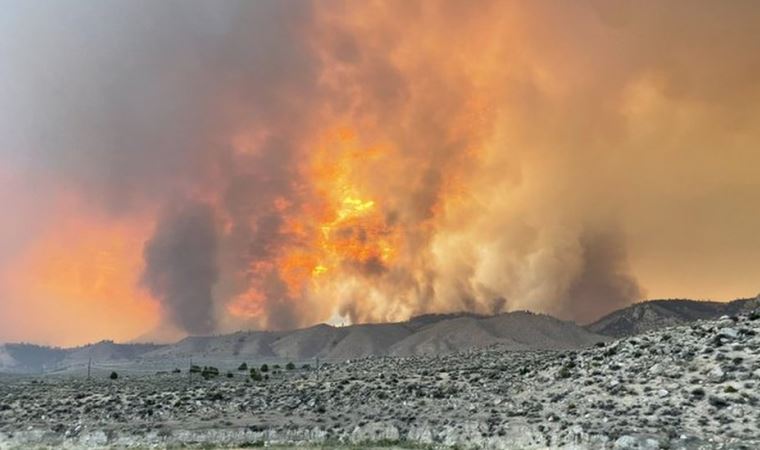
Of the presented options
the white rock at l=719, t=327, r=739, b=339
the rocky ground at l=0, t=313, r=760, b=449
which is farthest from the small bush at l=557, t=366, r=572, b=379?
the white rock at l=719, t=327, r=739, b=339

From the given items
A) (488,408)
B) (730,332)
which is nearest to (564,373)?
(488,408)

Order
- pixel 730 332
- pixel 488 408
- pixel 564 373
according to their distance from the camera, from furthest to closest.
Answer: pixel 564 373 → pixel 488 408 → pixel 730 332

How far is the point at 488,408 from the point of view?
63.4 metres

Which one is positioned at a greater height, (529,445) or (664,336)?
(664,336)

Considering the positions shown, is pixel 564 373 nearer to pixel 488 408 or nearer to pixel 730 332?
pixel 488 408

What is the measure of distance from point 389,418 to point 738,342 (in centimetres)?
3586

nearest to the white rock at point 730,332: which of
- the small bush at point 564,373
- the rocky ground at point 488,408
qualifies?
the rocky ground at point 488,408

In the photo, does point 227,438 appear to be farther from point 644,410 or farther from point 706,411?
point 706,411

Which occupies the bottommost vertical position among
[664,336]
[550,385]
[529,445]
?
[529,445]

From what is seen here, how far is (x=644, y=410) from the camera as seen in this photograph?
53.3 metres

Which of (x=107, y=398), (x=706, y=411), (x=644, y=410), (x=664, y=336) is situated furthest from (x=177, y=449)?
(x=664, y=336)

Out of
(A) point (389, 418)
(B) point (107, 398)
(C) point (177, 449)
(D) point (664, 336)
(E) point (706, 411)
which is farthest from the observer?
(B) point (107, 398)

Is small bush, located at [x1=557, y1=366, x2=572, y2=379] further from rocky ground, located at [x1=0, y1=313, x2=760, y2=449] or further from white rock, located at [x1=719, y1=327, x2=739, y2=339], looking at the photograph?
white rock, located at [x1=719, y1=327, x2=739, y2=339]

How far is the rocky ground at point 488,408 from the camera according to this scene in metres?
49.9
